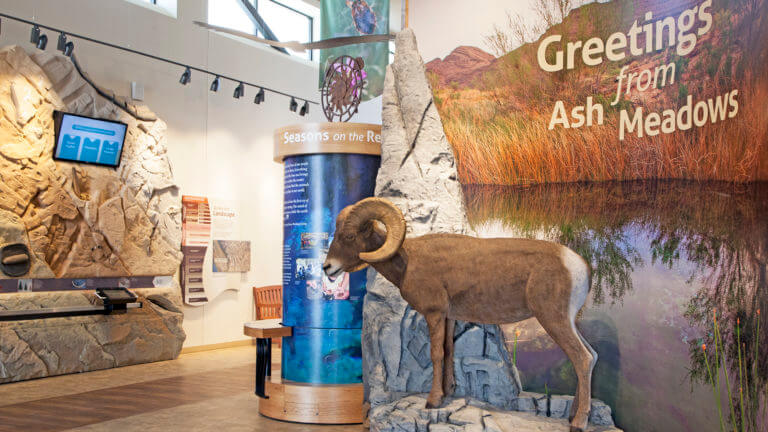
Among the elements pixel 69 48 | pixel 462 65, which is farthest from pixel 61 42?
pixel 462 65

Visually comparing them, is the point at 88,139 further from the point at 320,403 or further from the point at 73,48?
the point at 320,403

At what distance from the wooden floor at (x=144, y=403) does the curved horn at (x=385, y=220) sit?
79.0 inches

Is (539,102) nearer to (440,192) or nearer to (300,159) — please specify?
(440,192)

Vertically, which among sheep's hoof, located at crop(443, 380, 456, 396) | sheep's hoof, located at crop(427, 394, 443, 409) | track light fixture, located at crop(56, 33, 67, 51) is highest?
track light fixture, located at crop(56, 33, 67, 51)

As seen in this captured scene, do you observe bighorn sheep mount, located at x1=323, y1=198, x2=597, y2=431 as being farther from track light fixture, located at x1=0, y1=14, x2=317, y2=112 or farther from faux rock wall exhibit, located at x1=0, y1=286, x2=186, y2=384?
track light fixture, located at x1=0, y1=14, x2=317, y2=112

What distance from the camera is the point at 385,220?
141 inches

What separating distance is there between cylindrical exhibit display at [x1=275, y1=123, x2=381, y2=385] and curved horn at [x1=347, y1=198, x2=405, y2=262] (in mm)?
1539

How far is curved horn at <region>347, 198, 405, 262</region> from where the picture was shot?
11.6 ft

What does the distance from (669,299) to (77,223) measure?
7112 mm

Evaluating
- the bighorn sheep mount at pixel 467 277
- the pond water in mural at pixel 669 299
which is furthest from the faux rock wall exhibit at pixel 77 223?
the pond water in mural at pixel 669 299

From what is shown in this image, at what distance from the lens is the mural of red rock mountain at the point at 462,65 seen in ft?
14.5

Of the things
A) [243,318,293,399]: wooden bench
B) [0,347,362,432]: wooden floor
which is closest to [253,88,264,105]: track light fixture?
[0,347,362,432]: wooden floor

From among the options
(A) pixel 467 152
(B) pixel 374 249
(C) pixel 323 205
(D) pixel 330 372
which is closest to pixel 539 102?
(A) pixel 467 152

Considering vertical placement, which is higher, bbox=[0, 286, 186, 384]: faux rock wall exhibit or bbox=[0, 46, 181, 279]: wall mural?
bbox=[0, 46, 181, 279]: wall mural
